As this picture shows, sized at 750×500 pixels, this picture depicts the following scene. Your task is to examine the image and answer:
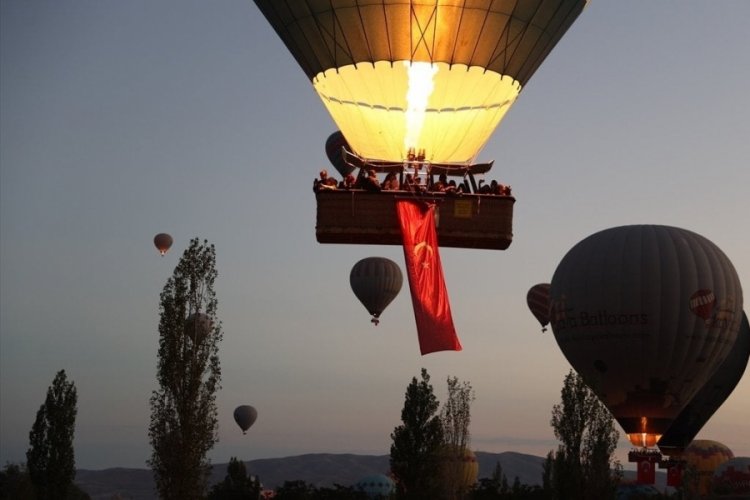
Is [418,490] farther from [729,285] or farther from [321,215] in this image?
[321,215]

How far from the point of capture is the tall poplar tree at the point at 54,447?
1700 inches

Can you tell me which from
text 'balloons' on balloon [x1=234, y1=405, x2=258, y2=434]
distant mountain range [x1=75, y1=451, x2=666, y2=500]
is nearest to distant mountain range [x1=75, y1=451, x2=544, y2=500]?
distant mountain range [x1=75, y1=451, x2=666, y2=500]

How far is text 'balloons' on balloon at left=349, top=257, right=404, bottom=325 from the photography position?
5997 centimetres

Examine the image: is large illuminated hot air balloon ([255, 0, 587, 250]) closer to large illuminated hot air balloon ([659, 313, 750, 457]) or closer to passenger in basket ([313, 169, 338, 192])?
passenger in basket ([313, 169, 338, 192])

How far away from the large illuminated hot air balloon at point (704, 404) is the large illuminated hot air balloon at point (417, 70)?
3245 centimetres

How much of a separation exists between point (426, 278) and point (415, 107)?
3.60 metres

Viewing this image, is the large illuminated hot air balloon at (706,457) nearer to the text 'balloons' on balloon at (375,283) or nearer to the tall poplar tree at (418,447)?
the text 'balloons' on balloon at (375,283)

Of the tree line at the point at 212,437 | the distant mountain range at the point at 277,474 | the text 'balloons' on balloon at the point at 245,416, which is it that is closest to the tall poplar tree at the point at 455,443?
the tree line at the point at 212,437

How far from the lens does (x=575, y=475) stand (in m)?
36.8

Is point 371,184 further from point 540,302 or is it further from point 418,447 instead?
point 540,302

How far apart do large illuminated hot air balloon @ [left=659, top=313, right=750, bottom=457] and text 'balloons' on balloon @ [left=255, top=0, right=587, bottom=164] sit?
32486 mm

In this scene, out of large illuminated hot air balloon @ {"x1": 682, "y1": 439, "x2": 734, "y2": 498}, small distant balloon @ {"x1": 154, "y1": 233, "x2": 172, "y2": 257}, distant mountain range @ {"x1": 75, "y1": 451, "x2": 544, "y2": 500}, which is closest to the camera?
large illuminated hot air balloon @ {"x1": 682, "y1": 439, "x2": 734, "y2": 498}

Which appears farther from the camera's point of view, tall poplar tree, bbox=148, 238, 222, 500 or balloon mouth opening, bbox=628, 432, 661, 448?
balloon mouth opening, bbox=628, 432, 661, 448

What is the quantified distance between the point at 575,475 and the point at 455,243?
16.7 m
